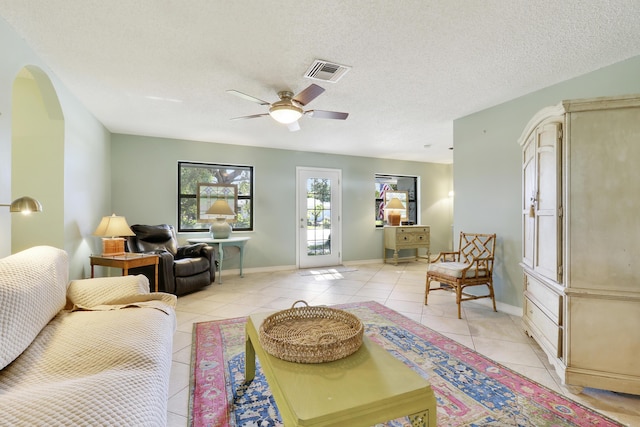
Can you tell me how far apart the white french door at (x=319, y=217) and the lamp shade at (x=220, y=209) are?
1.36 m

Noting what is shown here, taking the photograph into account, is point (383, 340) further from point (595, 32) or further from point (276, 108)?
point (595, 32)

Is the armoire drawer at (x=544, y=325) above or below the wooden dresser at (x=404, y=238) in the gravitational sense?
below

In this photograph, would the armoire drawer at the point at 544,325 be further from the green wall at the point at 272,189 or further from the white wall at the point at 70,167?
the green wall at the point at 272,189

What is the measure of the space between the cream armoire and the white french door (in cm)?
423

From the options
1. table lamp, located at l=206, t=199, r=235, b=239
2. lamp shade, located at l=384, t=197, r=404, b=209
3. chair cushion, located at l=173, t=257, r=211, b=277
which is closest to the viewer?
chair cushion, located at l=173, t=257, r=211, b=277

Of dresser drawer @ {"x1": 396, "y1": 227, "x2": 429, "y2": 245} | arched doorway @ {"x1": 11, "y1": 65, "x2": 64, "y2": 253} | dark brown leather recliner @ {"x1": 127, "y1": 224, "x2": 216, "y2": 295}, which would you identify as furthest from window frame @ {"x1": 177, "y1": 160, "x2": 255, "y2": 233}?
dresser drawer @ {"x1": 396, "y1": 227, "x2": 429, "y2": 245}

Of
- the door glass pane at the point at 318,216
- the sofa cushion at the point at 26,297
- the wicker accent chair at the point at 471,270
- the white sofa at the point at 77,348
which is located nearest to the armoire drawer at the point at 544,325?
the wicker accent chair at the point at 471,270

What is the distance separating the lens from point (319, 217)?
600 cm

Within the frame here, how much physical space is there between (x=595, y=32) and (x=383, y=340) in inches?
106

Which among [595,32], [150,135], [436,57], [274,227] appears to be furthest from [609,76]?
[150,135]

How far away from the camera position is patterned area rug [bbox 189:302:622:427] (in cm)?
156

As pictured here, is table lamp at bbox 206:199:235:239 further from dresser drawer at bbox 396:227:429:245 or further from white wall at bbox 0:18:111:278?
dresser drawer at bbox 396:227:429:245

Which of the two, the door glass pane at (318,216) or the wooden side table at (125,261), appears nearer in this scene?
the wooden side table at (125,261)

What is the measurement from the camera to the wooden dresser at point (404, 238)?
6211mm
